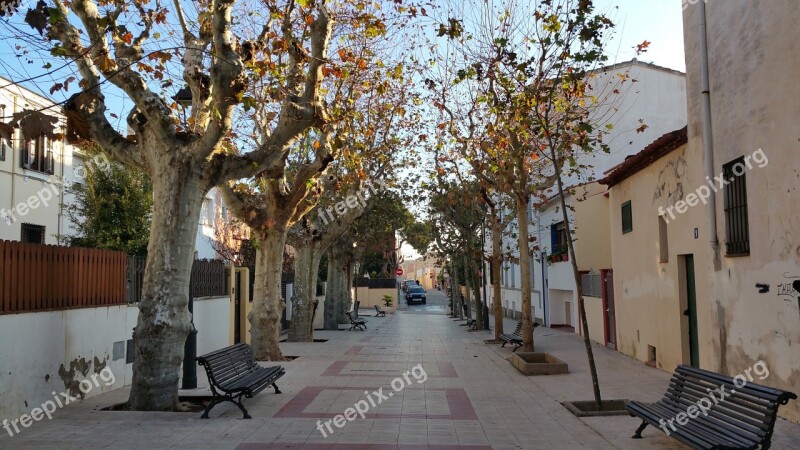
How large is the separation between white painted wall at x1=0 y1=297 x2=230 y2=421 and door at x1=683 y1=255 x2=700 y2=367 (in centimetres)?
982

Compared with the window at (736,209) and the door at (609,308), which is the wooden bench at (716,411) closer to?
the window at (736,209)

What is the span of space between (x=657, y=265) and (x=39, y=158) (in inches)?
737

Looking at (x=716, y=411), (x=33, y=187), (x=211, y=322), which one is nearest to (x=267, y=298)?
(x=211, y=322)

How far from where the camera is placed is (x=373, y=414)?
916 cm

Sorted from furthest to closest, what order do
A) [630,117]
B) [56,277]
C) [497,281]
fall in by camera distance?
[630,117] → [497,281] → [56,277]

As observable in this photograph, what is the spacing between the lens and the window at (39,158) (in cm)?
2138

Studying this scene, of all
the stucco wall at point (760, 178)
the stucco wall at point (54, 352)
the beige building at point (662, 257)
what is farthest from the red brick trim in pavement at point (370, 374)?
the stucco wall at point (760, 178)

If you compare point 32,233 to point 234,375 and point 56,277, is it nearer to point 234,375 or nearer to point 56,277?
→ point 56,277

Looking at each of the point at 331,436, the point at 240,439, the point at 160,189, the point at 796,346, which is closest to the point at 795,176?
the point at 796,346

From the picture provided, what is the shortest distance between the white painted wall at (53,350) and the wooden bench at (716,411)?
7.12 meters

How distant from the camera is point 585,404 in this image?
9.84 meters

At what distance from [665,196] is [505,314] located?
2798 cm

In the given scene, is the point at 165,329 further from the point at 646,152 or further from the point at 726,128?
the point at 646,152

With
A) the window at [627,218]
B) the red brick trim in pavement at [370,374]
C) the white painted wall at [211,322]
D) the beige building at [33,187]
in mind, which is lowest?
the red brick trim in pavement at [370,374]
